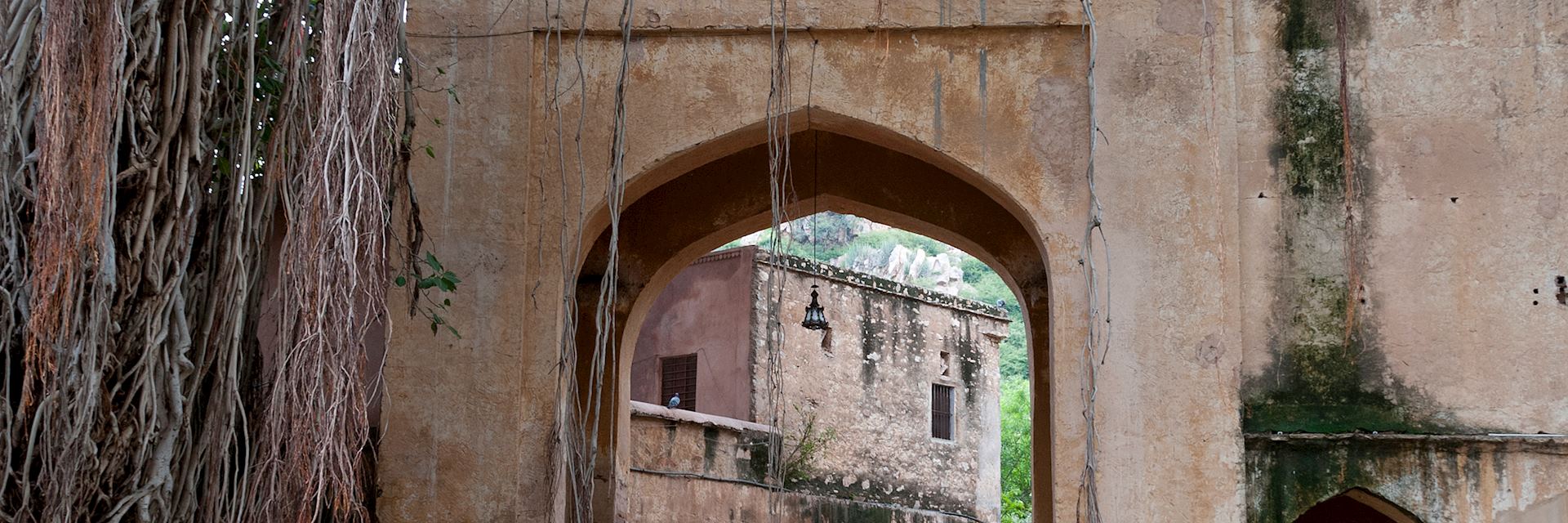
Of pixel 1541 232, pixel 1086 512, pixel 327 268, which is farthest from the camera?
pixel 1541 232

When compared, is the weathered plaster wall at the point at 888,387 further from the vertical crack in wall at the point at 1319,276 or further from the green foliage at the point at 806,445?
the vertical crack in wall at the point at 1319,276

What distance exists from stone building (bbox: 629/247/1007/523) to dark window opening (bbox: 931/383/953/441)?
0.06ft

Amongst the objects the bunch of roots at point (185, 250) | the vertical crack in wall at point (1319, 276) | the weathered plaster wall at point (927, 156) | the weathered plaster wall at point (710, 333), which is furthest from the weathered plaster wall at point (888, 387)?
the bunch of roots at point (185, 250)

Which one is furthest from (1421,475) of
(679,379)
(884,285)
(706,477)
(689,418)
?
(884,285)

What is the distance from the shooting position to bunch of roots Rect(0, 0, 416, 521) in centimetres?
504

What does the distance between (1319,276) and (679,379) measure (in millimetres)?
12262

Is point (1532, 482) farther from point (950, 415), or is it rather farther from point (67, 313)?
point (950, 415)

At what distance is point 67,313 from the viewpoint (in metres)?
5.01

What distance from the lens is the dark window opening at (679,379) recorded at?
18.6m

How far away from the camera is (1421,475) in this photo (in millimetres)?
6945

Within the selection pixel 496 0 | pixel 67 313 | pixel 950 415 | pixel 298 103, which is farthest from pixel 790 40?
pixel 950 415

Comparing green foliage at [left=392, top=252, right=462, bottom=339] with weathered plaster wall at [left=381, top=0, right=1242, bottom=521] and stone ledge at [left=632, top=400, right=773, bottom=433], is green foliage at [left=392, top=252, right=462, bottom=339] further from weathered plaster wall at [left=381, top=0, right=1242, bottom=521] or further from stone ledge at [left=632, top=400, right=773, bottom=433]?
stone ledge at [left=632, top=400, right=773, bottom=433]

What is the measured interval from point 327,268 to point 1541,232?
5010 millimetres

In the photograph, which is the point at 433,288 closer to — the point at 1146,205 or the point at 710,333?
the point at 1146,205
